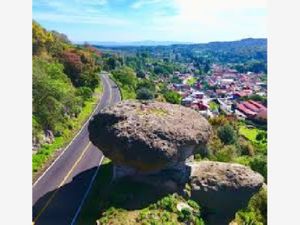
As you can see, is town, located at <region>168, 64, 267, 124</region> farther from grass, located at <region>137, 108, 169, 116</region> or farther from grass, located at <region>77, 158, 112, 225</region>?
grass, located at <region>137, 108, 169, 116</region>

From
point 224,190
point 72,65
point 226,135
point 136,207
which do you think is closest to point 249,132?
point 226,135

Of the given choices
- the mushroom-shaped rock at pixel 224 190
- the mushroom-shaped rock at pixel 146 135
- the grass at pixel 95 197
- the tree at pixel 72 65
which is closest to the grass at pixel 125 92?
the tree at pixel 72 65

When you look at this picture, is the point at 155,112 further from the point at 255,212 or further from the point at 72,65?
the point at 72,65

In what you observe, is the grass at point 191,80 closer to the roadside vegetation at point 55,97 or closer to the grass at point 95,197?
the roadside vegetation at point 55,97

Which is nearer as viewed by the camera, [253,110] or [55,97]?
[55,97]

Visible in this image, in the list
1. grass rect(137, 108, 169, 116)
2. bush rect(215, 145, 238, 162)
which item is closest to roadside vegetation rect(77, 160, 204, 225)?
grass rect(137, 108, 169, 116)

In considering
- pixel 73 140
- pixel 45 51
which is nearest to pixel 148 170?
pixel 73 140
